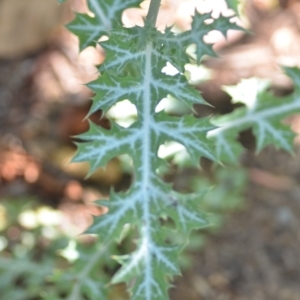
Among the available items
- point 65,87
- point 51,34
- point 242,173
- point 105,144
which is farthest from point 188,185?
point 105,144

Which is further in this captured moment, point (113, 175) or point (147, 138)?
point (113, 175)

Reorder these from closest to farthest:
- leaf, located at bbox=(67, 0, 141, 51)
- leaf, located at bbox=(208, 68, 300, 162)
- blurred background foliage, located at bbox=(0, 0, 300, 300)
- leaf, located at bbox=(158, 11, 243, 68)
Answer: leaf, located at bbox=(158, 11, 243, 68) < leaf, located at bbox=(67, 0, 141, 51) < leaf, located at bbox=(208, 68, 300, 162) < blurred background foliage, located at bbox=(0, 0, 300, 300)

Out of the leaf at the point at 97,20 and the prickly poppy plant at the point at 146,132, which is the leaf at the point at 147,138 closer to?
the prickly poppy plant at the point at 146,132

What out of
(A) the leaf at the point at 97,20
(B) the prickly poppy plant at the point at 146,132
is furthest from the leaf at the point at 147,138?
(A) the leaf at the point at 97,20

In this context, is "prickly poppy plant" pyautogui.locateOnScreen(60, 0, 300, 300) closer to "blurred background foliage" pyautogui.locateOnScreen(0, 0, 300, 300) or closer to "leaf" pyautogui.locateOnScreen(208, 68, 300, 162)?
"leaf" pyautogui.locateOnScreen(208, 68, 300, 162)

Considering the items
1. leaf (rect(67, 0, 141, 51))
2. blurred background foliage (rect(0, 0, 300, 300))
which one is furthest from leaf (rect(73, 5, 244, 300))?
blurred background foliage (rect(0, 0, 300, 300))

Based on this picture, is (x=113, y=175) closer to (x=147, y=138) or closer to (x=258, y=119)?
(x=258, y=119)

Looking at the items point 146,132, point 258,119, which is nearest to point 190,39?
point 146,132
